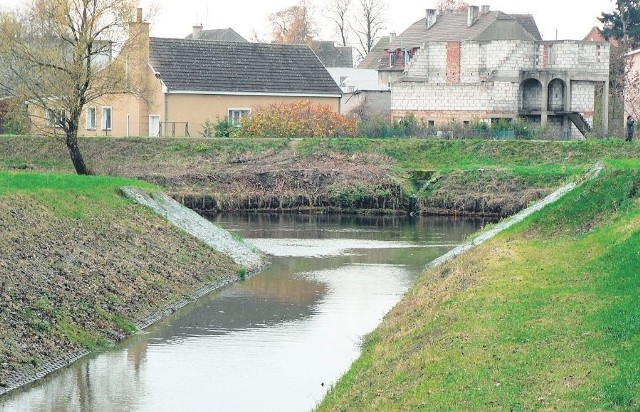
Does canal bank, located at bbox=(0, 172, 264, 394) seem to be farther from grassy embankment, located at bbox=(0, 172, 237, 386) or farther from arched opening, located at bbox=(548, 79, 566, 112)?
arched opening, located at bbox=(548, 79, 566, 112)

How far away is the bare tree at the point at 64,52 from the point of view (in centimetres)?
5066

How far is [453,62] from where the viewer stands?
82.9 metres

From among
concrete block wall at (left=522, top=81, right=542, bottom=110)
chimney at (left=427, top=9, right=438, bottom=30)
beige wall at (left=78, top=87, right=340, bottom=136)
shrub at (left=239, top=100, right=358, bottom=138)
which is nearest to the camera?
shrub at (left=239, top=100, right=358, bottom=138)

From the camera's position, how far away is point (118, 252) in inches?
1224

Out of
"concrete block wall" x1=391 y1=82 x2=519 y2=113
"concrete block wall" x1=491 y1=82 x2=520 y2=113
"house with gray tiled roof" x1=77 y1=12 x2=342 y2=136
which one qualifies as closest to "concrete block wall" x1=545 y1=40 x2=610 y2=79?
"concrete block wall" x1=491 y1=82 x2=520 y2=113

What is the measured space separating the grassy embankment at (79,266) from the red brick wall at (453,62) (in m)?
45.8

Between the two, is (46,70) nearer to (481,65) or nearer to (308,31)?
(481,65)

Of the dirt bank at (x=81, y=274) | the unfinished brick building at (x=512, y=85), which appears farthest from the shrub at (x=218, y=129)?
the dirt bank at (x=81, y=274)

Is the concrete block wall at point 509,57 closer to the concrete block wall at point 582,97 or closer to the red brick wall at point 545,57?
the red brick wall at point 545,57

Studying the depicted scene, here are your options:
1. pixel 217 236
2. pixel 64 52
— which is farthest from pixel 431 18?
pixel 217 236

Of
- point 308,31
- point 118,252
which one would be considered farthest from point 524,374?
point 308,31

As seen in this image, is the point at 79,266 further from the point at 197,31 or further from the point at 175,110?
the point at 197,31

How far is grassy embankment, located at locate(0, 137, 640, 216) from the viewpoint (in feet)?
200

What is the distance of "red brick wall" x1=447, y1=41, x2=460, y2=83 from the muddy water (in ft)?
130
